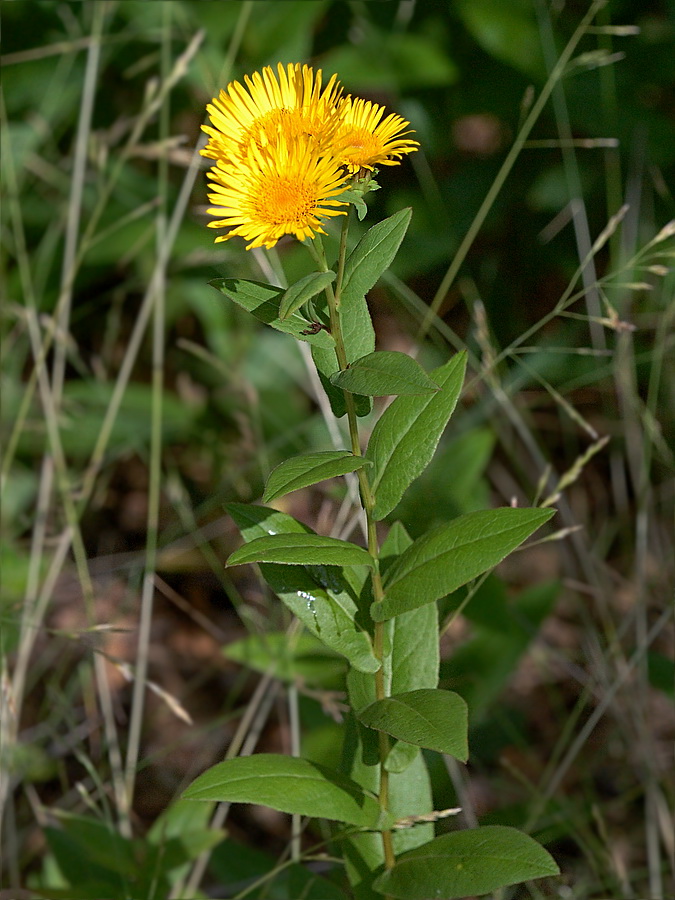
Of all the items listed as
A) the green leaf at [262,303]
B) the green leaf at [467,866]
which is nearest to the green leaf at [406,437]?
the green leaf at [262,303]

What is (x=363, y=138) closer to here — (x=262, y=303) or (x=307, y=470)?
(x=262, y=303)

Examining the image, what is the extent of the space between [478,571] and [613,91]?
1.45 meters

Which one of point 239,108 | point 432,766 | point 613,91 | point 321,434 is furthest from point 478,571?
point 613,91

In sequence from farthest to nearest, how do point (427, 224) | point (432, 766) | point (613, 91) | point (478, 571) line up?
point (427, 224), point (613, 91), point (432, 766), point (478, 571)

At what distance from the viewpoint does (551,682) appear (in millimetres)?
1945

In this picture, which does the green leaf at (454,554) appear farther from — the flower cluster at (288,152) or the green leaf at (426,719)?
the flower cluster at (288,152)

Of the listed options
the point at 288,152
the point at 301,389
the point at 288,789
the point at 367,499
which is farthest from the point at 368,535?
the point at 301,389

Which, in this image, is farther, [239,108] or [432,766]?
[432,766]

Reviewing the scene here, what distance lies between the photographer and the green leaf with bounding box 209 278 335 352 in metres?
0.87

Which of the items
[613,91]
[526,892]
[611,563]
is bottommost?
[526,892]

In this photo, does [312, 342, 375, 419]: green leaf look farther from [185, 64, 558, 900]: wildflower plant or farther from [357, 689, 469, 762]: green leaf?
[357, 689, 469, 762]: green leaf

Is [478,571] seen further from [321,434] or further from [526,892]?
[321,434]

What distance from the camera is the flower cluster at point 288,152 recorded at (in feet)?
2.62

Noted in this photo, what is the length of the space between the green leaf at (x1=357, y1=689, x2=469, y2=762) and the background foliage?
62cm
